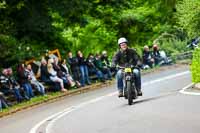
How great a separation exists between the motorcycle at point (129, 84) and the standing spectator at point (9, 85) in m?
7.12

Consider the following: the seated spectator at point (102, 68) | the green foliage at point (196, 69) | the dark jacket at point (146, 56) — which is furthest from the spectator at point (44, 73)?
the dark jacket at point (146, 56)

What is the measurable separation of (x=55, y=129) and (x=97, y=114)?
8.45 feet

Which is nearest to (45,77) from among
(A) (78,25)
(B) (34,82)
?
(B) (34,82)

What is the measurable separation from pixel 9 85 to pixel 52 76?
3.24 metres

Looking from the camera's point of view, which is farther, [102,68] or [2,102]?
[102,68]

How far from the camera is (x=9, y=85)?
2584 centimetres

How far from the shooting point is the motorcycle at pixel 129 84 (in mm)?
19500

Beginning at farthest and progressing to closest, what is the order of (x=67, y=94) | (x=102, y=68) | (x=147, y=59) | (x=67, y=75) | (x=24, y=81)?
(x=147, y=59) < (x=102, y=68) < (x=67, y=75) < (x=67, y=94) < (x=24, y=81)

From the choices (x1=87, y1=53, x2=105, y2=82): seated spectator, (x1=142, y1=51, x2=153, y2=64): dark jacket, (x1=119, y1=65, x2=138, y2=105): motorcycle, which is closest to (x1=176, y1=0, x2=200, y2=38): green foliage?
(x1=119, y1=65, x2=138, y2=105): motorcycle

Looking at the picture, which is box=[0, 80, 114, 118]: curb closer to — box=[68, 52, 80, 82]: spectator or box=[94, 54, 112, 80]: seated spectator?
box=[94, 54, 112, 80]: seated spectator

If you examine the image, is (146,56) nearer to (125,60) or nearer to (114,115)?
(125,60)

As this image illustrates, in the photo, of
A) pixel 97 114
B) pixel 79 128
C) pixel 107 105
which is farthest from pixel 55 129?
pixel 107 105

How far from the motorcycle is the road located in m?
0.31

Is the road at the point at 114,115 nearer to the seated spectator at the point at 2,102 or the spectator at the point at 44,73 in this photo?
the seated spectator at the point at 2,102
